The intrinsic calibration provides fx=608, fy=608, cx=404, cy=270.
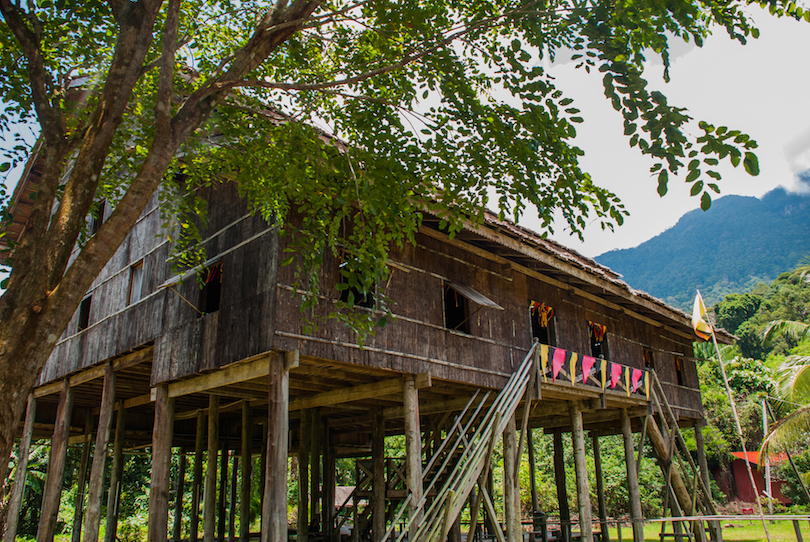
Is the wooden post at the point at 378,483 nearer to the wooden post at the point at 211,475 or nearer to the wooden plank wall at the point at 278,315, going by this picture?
the wooden plank wall at the point at 278,315

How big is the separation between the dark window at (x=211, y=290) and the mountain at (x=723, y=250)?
3991 inches

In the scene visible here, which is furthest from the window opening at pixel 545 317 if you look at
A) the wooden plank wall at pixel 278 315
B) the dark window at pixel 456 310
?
the dark window at pixel 456 310

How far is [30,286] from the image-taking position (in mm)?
4480

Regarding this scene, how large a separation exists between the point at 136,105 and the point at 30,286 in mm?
5328

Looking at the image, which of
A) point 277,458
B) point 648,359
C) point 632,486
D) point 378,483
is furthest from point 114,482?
point 648,359

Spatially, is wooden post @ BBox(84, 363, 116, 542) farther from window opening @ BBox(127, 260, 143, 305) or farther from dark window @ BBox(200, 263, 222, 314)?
dark window @ BBox(200, 263, 222, 314)

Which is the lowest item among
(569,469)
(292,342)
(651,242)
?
(569,469)

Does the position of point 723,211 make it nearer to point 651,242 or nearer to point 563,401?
point 651,242

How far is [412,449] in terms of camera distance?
31.5 ft

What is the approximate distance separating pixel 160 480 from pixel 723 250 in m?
138

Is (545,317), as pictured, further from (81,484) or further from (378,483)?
(81,484)

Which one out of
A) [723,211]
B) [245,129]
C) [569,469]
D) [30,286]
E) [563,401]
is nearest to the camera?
[30,286]

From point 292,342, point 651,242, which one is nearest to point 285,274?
point 292,342

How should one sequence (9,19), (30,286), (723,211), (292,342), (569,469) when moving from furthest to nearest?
(723,211)
(569,469)
(292,342)
(9,19)
(30,286)
